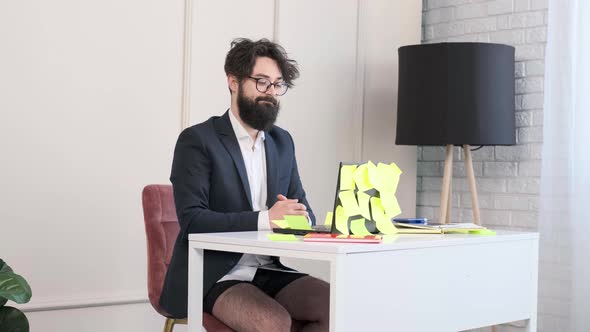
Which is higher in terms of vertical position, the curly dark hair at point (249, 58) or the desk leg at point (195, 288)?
the curly dark hair at point (249, 58)

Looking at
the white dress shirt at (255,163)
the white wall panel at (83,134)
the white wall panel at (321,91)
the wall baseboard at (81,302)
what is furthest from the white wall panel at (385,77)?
the white dress shirt at (255,163)

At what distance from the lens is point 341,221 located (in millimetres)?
2094

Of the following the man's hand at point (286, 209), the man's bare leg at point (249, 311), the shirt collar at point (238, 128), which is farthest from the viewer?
the shirt collar at point (238, 128)

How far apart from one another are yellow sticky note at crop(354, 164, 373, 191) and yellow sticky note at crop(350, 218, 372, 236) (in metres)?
0.08

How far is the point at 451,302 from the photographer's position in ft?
7.08

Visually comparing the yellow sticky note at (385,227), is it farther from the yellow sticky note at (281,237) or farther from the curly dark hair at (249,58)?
the curly dark hair at (249,58)

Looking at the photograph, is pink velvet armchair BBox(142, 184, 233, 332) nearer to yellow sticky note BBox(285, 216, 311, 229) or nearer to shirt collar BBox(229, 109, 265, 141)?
shirt collar BBox(229, 109, 265, 141)

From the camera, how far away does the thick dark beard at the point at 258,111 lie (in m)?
2.42

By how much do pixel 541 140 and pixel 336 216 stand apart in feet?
7.02

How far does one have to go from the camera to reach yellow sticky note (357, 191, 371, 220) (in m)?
2.12

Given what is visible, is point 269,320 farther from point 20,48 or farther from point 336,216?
point 20,48

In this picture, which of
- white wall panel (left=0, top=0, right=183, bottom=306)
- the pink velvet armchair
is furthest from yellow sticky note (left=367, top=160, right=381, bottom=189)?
white wall panel (left=0, top=0, right=183, bottom=306)

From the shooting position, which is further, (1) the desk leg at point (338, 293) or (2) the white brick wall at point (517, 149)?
(2) the white brick wall at point (517, 149)

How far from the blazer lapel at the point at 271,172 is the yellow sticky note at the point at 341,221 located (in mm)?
420
